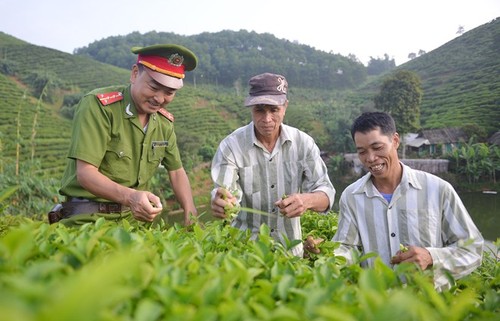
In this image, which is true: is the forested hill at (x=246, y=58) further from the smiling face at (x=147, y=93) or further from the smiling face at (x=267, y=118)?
the smiling face at (x=267, y=118)

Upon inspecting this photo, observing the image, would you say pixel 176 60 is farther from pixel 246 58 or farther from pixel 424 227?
pixel 246 58

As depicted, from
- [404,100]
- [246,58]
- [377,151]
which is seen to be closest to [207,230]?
[377,151]

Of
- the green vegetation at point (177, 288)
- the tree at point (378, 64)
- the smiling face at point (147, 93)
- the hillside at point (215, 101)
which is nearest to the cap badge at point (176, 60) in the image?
the smiling face at point (147, 93)

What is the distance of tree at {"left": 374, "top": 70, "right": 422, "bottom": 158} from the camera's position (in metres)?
25.6

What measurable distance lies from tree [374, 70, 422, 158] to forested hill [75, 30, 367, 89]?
37113 mm

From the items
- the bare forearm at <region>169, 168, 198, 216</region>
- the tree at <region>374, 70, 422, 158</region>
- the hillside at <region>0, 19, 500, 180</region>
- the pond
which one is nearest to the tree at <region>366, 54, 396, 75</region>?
the hillside at <region>0, 19, 500, 180</region>

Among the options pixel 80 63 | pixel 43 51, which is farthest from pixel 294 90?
pixel 43 51

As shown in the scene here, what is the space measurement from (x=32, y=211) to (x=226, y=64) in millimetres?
61277

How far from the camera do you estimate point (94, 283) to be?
21.5 inches

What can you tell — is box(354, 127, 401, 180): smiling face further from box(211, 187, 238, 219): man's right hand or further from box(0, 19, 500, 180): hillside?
box(0, 19, 500, 180): hillside

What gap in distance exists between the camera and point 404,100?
25766 mm

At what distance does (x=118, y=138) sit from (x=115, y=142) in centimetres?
3

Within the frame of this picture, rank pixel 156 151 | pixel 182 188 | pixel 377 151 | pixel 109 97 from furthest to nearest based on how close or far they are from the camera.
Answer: pixel 182 188 < pixel 156 151 < pixel 109 97 < pixel 377 151

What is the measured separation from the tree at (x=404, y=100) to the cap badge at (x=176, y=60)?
24306 mm
